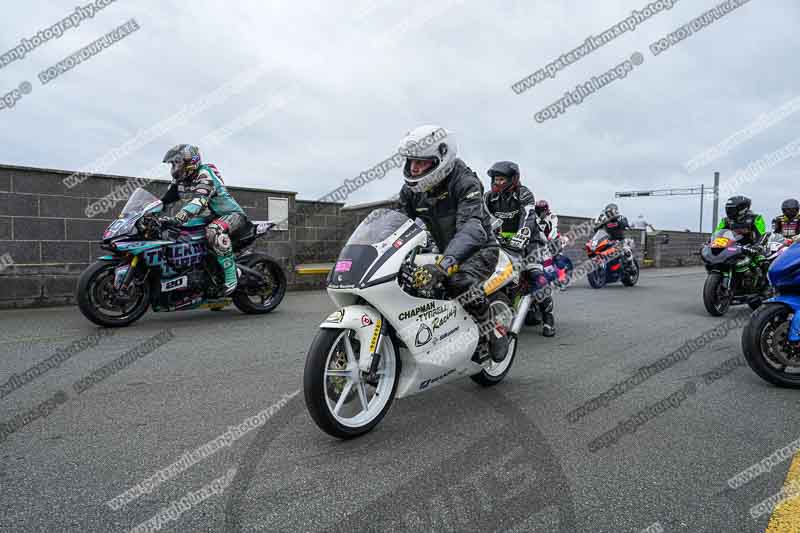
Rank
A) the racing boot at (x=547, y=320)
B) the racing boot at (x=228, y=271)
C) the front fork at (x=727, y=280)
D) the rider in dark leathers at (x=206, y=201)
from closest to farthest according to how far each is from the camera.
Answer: the racing boot at (x=547, y=320) → the rider in dark leathers at (x=206, y=201) → the racing boot at (x=228, y=271) → the front fork at (x=727, y=280)

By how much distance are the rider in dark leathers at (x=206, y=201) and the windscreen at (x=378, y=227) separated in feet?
13.3

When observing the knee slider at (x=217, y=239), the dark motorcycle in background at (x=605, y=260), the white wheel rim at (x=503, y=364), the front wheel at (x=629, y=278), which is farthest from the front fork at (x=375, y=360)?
the front wheel at (x=629, y=278)

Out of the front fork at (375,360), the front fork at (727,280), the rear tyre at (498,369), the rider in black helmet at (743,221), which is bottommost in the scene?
the rear tyre at (498,369)

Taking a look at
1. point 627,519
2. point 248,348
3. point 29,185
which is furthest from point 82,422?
point 29,185

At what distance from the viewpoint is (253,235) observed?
738 cm

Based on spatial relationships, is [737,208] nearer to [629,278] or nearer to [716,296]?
[716,296]

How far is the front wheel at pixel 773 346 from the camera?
395 cm

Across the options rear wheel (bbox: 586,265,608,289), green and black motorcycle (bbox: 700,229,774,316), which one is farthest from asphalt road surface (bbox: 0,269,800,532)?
rear wheel (bbox: 586,265,608,289)

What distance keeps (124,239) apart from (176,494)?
4523 millimetres

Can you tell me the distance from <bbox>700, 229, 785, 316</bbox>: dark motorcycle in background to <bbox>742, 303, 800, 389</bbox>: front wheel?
410 cm

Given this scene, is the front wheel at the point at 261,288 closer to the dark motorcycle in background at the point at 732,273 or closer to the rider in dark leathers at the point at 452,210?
the rider in dark leathers at the point at 452,210

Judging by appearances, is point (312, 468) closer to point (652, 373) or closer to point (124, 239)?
point (652, 373)

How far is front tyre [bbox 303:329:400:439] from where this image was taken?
2668 mm

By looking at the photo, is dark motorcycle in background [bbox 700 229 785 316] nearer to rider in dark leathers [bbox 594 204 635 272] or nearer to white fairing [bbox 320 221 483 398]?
rider in dark leathers [bbox 594 204 635 272]
